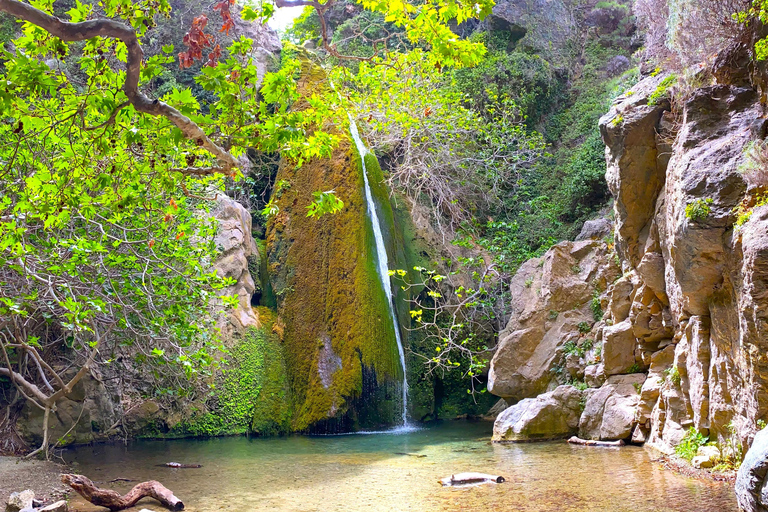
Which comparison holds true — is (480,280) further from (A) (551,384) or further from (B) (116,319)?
(B) (116,319)

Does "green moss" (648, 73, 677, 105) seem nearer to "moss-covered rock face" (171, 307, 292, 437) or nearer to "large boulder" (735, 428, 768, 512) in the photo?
"large boulder" (735, 428, 768, 512)

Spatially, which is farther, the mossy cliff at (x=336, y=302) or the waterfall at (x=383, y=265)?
the waterfall at (x=383, y=265)

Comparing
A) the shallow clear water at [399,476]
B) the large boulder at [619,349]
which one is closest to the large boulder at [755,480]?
the shallow clear water at [399,476]

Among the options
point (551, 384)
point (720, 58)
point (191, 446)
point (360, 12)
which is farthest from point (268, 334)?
point (360, 12)

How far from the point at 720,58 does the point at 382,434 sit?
7.94 metres

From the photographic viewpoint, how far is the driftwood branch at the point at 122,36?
350cm

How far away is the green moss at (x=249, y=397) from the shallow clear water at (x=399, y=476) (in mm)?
1616

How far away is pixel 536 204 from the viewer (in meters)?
16.5

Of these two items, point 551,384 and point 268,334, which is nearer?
point 551,384

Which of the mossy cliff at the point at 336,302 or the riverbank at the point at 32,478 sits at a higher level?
the mossy cliff at the point at 336,302

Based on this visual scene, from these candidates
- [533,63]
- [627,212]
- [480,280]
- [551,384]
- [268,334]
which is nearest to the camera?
[627,212]

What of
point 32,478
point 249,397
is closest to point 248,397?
point 249,397

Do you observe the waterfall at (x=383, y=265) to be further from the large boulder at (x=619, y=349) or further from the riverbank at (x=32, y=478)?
the riverbank at (x=32, y=478)

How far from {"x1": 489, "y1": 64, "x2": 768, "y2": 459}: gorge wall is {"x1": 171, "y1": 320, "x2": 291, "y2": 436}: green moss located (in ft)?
14.2
